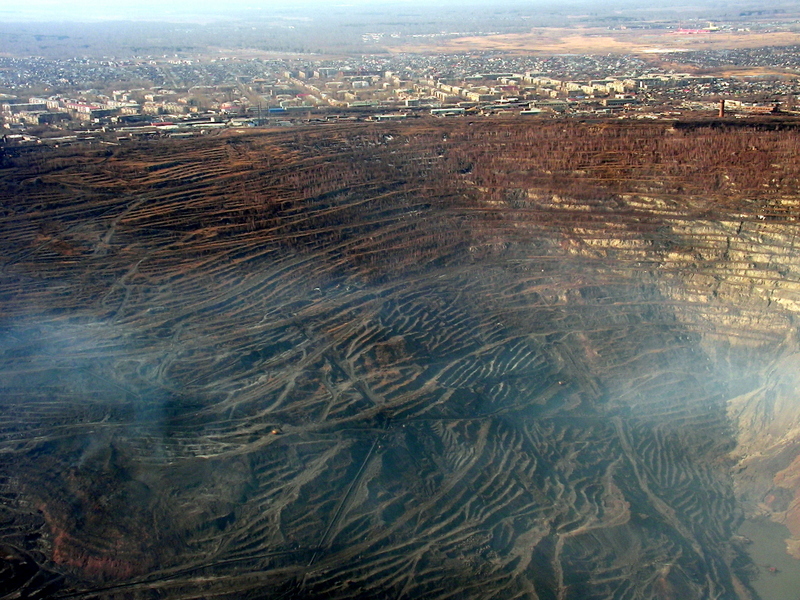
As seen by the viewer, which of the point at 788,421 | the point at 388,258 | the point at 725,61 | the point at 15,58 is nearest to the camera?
the point at 788,421

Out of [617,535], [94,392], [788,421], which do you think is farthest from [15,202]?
[788,421]

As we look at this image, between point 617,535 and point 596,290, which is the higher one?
point 596,290

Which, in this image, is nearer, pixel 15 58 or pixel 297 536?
pixel 297 536

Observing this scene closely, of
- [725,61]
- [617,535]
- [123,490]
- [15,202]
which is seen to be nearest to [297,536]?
[123,490]

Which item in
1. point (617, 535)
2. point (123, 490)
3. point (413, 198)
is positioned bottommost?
point (617, 535)

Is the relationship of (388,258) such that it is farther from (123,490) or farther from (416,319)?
(123,490)

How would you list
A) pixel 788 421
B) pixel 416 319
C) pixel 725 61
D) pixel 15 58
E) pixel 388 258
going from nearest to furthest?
pixel 788 421 < pixel 416 319 < pixel 388 258 < pixel 725 61 < pixel 15 58

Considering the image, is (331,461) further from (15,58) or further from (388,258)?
(15,58)
